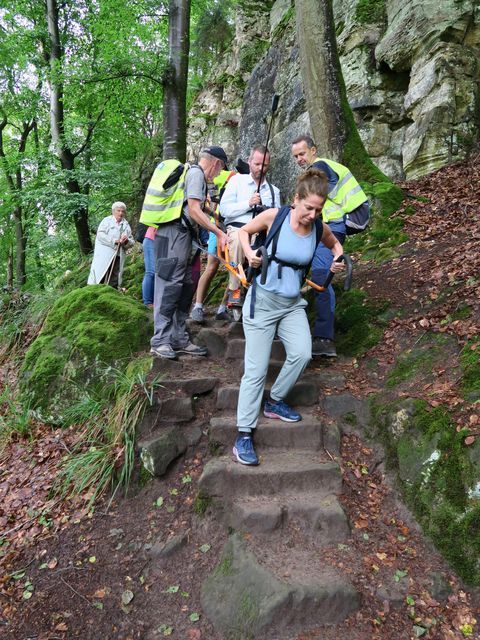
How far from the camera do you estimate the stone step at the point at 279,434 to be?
3873 millimetres

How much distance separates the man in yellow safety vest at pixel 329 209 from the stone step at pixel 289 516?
6.40 feet

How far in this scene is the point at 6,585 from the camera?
3156 millimetres

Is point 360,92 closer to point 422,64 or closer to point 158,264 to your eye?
point 422,64

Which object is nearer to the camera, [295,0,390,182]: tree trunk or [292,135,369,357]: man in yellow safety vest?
[292,135,369,357]: man in yellow safety vest

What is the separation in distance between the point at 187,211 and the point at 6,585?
141 inches

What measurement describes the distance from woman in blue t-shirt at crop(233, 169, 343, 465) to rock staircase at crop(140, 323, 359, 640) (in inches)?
9.7

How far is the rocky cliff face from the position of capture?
8.76 metres

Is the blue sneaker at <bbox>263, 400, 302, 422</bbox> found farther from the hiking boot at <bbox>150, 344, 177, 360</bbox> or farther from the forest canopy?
the forest canopy

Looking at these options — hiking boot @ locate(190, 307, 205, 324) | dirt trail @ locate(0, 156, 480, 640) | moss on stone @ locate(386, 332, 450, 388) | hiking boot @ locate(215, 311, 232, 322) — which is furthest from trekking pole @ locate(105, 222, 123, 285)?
moss on stone @ locate(386, 332, 450, 388)

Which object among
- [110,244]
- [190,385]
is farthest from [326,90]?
[190,385]

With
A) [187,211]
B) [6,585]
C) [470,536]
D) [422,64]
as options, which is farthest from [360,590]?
[422,64]

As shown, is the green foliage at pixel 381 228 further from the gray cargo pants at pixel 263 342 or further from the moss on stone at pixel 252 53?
the moss on stone at pixel 252 53

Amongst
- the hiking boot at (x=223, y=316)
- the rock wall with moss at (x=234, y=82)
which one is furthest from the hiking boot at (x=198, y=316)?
the rock wall with moss at (x=234, y=82)

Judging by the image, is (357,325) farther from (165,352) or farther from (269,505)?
(269,505)
